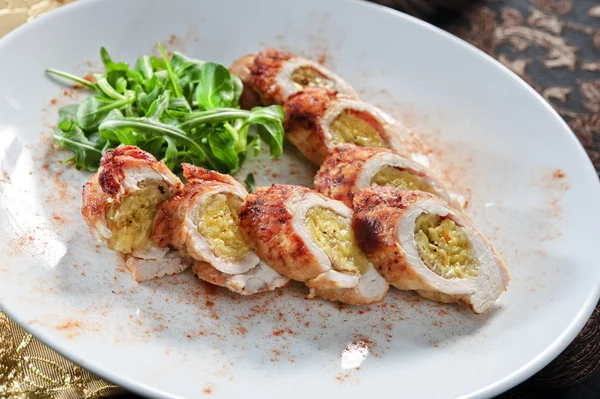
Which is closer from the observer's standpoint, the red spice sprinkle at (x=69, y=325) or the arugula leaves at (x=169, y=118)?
the red spice sprinkle at (x=69, y=325)

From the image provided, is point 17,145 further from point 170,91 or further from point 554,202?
point 554,202

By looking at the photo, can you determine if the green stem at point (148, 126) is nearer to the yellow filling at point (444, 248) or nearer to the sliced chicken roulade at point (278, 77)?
the sliced chicken roulade at point (278, 77)

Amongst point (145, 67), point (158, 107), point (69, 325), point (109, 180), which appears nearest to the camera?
point (69, 325)

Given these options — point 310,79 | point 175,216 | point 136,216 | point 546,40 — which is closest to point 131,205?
point 136,216

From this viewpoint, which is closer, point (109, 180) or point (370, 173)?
point (109, 180)

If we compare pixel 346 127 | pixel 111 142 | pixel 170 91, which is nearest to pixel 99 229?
pixel 111 142

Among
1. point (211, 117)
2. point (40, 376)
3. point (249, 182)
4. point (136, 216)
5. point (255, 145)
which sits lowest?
point (40, 376)

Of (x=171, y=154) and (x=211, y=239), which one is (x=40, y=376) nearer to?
(x=211, y=239)

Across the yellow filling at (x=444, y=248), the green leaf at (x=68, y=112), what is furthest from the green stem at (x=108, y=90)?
the yellow filling at (x=444, y=248)
